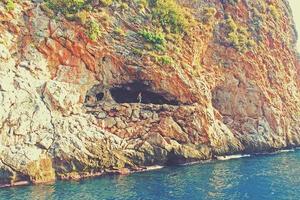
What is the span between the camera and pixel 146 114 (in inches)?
2224

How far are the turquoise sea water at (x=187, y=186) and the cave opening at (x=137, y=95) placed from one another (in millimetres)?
10282

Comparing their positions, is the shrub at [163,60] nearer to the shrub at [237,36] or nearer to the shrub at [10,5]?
the shrub at [237,36]

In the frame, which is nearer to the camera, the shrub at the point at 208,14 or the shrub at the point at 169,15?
the shrub at the point at 169,15

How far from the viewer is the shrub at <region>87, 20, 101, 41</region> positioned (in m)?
56.0

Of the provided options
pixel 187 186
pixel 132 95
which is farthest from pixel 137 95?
pixel 187 186

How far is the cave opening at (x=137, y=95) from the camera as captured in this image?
5859cm

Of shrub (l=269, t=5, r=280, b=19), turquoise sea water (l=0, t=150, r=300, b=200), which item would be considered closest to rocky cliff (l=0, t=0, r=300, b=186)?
turquoise sea water (l=0, t=150, r=300, b=200)

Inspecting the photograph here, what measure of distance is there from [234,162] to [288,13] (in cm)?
4257

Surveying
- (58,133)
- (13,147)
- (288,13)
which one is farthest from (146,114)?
(288,13)

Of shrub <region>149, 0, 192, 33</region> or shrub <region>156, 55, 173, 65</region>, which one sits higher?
shrub <region>149, 0, 192, 33</region>

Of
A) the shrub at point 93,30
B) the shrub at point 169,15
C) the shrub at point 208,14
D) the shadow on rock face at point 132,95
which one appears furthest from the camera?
the shrub at point 208,14

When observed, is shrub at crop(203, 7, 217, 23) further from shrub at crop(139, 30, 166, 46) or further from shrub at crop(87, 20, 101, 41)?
shrub at crop(87, 20, 101, 41)

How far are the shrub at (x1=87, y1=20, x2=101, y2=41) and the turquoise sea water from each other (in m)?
18.5

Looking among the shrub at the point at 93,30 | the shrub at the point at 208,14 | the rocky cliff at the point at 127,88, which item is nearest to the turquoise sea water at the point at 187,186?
the rocky cliff at the point at 127,88
